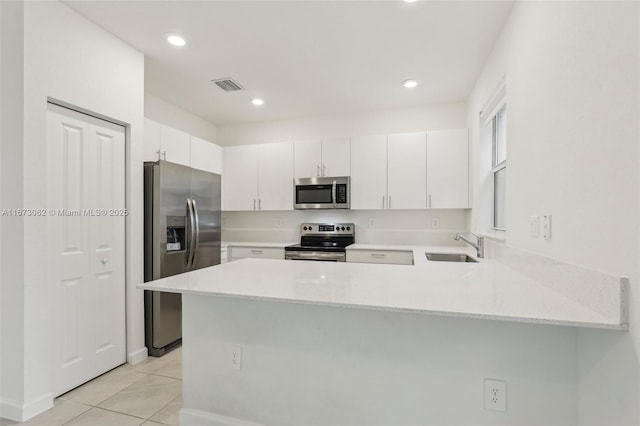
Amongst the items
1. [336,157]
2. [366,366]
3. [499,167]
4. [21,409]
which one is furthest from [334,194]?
[21,409]

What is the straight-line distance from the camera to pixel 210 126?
4754mm

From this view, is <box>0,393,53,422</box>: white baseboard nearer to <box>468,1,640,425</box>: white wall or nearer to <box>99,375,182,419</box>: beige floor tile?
<box>99,375,182,419</box>: beige floor tile

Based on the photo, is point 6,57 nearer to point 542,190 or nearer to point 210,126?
point 210,126

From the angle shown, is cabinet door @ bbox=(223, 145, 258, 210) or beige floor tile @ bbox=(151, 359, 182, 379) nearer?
beige floor tile @ bbox=(151, 359, 182, 379)

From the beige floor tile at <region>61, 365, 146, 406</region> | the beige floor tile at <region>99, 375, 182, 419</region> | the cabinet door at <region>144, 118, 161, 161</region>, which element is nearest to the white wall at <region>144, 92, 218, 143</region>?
the cabinet door at <region>144, 118, 161, 161</region>

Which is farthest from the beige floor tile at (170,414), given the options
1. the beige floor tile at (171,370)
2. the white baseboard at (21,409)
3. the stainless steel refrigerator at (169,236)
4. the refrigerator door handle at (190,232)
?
the refrigerator door handle at (190,232)

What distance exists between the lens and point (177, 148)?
343 centimetres

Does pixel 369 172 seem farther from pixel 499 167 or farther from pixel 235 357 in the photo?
pixel 235 357

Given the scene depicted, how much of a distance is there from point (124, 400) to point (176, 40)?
2.66 meters

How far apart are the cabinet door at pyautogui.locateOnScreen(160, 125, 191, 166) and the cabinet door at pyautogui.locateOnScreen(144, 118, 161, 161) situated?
6 centimetres

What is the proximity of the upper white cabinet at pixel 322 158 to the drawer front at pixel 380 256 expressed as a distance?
3.30 feet

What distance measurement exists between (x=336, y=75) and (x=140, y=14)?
168 cm

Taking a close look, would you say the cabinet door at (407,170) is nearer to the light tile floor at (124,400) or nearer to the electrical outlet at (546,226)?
the electrical outlet at (546,226)

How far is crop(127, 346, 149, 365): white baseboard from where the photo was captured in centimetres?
269
